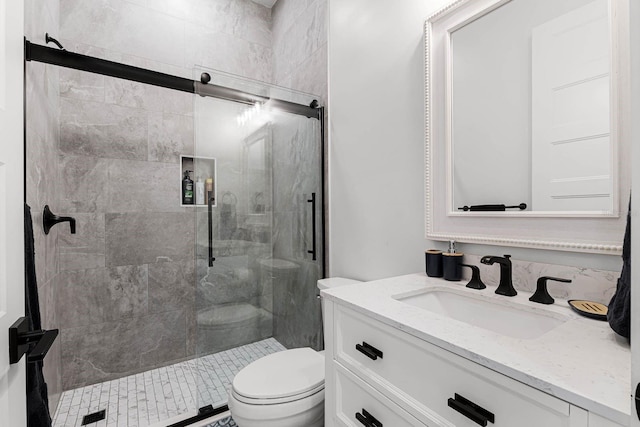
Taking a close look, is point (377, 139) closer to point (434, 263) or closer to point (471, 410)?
point (434, 263)

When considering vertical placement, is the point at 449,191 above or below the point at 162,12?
below

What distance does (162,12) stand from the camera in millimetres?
2338

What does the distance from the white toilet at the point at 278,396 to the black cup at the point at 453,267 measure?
→ 0.73m

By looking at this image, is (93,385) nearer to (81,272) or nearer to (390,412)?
(81,272)

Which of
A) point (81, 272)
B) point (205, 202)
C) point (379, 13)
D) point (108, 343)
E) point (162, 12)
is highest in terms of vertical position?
point (162, 12)

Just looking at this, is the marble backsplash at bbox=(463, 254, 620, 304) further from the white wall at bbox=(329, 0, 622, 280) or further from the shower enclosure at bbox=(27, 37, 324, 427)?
the shower enclosure at bbox=(27, 37, 324, 427)

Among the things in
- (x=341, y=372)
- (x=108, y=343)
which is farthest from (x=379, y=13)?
(x=108, y=343)

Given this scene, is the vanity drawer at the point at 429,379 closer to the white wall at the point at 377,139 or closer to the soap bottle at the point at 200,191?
the white wall at the point at 377,139

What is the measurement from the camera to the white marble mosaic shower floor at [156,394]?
1.77m

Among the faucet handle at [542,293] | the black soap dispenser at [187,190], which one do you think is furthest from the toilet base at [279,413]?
the black soap dispenser at [187,190]

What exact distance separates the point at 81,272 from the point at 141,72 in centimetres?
139

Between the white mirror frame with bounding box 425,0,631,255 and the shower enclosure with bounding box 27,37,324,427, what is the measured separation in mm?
1000

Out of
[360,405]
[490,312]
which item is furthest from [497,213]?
[360,405]

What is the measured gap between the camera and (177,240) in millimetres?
2402
